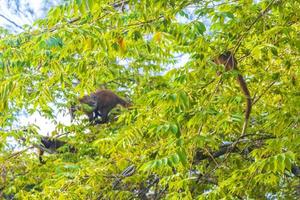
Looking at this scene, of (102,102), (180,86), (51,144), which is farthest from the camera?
(102,102)

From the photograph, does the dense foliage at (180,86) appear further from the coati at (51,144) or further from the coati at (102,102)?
the coati at (102,102)

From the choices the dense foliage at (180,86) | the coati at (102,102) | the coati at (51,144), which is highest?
the coati at (102,102)

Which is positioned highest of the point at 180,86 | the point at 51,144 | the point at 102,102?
the point at 102,102

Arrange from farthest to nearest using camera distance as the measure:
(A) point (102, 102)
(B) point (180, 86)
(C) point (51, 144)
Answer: (A) point (102, 102) < (C) point (51, 144) < (B) point (180, 86)

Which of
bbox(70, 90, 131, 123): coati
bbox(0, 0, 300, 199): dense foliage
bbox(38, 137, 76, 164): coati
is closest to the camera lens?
bbox(0, 0, 300, 199): dense foliage

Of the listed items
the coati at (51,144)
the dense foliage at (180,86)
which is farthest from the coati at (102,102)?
the dense foliage at (180,86)

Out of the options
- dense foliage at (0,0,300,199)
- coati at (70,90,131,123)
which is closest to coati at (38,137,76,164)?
coati at (70,90,131,123)

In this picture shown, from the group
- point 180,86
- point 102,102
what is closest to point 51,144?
point 102,102

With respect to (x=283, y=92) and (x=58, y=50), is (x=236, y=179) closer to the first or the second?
(x=283, y=92)

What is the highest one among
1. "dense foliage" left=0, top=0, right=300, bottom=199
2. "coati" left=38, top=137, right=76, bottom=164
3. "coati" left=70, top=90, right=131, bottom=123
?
"coati" left=70, top=90, right=131, bottom=123

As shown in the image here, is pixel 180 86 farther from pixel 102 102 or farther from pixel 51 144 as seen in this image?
pixel 51 144

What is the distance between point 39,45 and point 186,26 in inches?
30.3

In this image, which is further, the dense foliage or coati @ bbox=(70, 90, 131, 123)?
coati @ bbox=(70, 90, 131, 123)

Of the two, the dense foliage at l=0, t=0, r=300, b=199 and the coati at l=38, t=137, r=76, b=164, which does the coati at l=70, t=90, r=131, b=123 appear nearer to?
the coati at l=38, t=137, r=76, b=164
